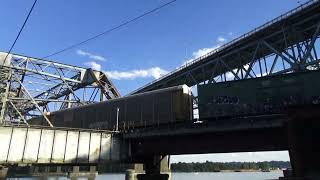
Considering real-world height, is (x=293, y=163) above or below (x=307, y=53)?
below

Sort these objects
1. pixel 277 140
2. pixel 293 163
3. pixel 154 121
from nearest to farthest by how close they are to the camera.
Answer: pixel 293 163 < pixel 277 140 < pixel 154 121

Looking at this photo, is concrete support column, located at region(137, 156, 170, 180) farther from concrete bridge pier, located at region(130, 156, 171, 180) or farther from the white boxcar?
the white boxcar

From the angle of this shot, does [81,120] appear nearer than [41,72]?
Yes

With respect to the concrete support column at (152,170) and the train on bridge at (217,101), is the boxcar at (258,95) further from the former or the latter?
the concrete support column at (152,170)

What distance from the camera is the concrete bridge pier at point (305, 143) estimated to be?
2428cm

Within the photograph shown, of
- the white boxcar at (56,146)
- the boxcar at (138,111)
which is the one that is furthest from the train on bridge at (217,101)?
the white boxcar at (56,146)

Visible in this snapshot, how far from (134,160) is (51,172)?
8440 cm

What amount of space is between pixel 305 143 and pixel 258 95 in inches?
322

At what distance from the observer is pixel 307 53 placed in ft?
160

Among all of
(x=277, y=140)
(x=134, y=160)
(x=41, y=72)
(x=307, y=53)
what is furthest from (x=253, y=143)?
(x=41, y=72)

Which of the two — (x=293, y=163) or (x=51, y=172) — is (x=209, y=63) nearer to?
(x=293, y=163)

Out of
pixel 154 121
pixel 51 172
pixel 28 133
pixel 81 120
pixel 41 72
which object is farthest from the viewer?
pixel 51 172

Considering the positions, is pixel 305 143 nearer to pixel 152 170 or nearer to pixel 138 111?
pixel 152 170

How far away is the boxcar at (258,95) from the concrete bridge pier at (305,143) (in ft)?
11.7
